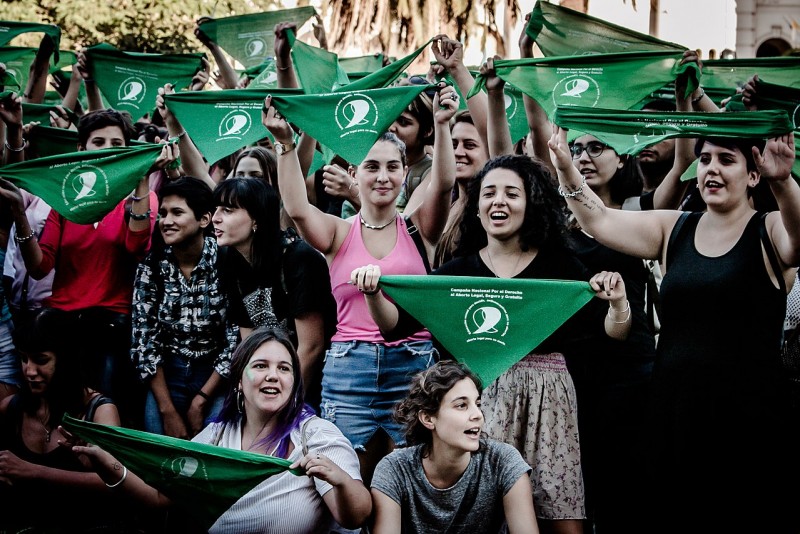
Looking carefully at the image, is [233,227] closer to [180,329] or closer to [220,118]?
[180,329]

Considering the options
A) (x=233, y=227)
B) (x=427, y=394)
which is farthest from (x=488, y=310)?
(x=233, y=227)

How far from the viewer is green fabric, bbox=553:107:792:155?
3932mm

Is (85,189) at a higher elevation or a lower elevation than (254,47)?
lower

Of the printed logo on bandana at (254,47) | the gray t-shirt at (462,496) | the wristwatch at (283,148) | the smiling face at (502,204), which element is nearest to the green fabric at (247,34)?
the printed logo on bandana at (254,47)

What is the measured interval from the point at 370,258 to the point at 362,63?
15.2 feet

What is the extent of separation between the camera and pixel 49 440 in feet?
17.2

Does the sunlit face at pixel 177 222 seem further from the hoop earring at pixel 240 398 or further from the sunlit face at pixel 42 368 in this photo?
the hoop earring at pixel 240 398

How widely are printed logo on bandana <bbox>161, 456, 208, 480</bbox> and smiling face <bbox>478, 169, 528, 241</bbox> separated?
1664mm

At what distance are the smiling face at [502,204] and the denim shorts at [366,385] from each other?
30.2 inches

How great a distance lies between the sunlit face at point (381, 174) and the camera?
502cm

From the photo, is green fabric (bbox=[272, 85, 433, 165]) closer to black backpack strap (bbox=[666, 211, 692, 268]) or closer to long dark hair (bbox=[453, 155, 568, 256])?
long dark hair (bbox=[453, 155, 568, 256])

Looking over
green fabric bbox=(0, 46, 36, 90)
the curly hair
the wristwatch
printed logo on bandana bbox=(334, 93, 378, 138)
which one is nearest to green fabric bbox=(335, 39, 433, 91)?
printed logo on bandana bbox=(334, 93, 378, 138)

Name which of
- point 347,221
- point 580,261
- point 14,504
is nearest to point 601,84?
point 580,261

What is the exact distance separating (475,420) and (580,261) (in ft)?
3.32
